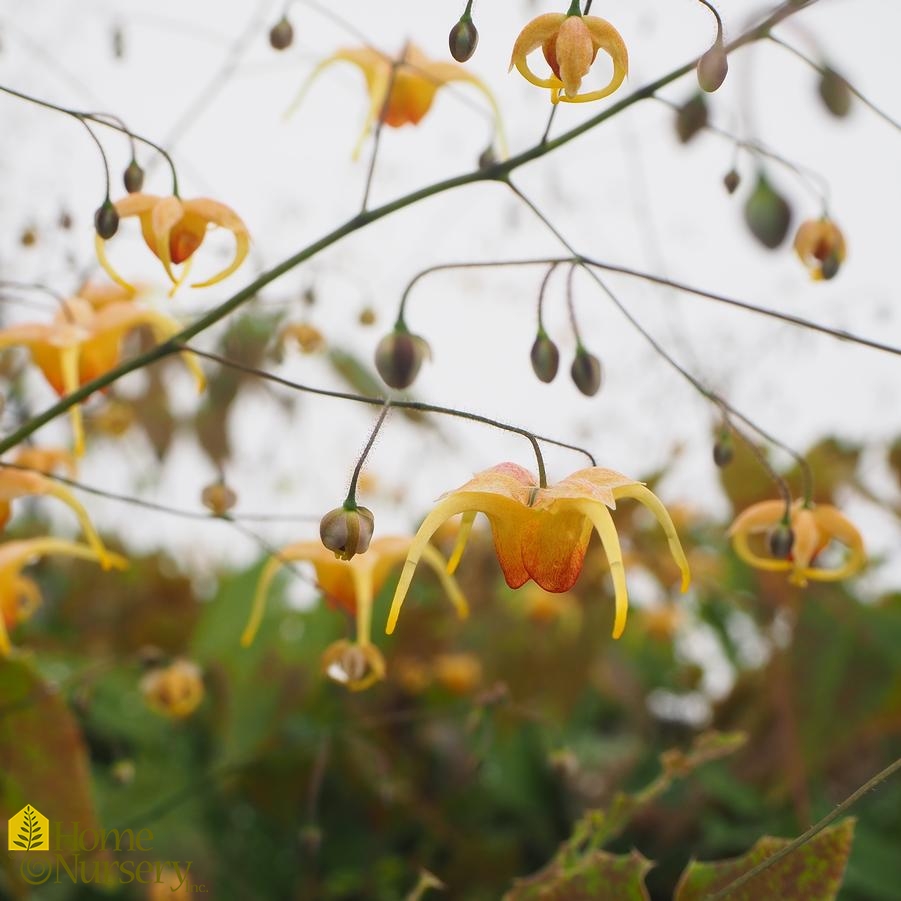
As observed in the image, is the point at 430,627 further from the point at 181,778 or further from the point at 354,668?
the point at 354,668

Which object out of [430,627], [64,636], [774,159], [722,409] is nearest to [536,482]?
[722,409]

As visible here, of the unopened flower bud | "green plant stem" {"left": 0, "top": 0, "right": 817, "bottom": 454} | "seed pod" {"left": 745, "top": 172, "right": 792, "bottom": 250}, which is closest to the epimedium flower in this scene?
the unopened flower bud

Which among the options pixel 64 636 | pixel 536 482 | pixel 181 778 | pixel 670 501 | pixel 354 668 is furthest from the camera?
pixel 670 501

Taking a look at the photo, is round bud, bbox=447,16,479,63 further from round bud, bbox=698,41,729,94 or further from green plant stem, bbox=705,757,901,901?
green plant stem, bbox=705,757,901,901

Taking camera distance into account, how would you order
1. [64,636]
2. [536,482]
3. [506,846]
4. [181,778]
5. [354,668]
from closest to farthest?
[536,482] → [354,668] → [506,846] → [181,778] → [64,636]

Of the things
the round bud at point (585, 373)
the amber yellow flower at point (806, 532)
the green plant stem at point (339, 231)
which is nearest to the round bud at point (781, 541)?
the amber yellow flower at point (806, 532)

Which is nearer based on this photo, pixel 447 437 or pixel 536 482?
pixel 536 482

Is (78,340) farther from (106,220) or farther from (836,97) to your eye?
(836,97)
